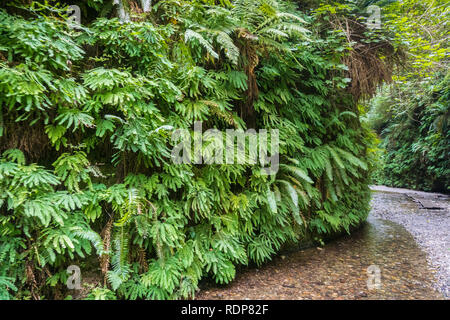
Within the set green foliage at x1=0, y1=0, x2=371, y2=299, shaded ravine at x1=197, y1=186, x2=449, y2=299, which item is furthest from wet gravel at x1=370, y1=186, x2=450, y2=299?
green foliage at x1=0, y1=0, x2=371, y2=299

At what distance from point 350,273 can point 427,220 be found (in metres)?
4.41

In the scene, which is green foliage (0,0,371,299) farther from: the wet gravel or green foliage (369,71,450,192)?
green foliage (369,71,450,192)

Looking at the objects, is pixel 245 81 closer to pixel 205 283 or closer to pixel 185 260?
pixel 185 260

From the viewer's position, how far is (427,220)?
612cm

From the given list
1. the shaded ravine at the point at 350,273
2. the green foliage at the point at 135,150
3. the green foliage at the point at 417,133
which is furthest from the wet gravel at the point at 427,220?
the green foliage at the point at 135,150

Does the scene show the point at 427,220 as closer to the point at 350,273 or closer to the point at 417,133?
the point at 350,273

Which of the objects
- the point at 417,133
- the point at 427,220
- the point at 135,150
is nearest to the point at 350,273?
the point at 135,150

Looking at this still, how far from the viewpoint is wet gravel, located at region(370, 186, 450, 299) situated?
138 inches

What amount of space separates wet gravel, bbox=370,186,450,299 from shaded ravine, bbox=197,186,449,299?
3cm

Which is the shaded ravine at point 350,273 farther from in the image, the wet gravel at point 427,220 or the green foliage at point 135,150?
the green foliage at point 135,150

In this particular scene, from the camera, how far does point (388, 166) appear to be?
12367 millimetres

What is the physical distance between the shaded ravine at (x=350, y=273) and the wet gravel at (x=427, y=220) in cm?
3

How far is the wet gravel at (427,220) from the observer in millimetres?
3516
